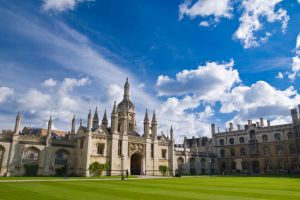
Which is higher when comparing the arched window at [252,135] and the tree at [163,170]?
the arched window at [252,135]

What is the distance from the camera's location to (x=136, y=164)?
190 ft

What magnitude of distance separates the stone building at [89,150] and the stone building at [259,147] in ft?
81.4

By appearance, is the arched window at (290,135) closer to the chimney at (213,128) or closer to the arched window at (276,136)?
the arched window at (276,136)

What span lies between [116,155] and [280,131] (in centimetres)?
4547

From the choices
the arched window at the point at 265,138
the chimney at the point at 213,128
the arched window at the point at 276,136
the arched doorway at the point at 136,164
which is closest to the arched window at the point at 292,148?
the arched window at the point at 276,136

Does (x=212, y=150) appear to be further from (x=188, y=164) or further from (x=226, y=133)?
(x=188, y=164)

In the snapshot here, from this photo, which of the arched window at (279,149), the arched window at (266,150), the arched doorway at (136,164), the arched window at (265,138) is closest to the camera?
the arched doorway at (136,164)

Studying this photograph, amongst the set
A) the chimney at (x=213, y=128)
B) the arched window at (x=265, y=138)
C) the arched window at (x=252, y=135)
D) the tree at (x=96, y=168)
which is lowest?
the tree at (x=96, y=168)

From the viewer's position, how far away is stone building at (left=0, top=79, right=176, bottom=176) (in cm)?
4216

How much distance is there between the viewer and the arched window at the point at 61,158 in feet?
156

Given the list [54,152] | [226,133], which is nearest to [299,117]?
[226,133]

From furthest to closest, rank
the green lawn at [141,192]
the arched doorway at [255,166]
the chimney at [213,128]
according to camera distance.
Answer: the chimney at [213,128] → the arched doorway at [255,166] → the green lawn at [141,192]

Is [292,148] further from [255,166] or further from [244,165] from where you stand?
[244,165]

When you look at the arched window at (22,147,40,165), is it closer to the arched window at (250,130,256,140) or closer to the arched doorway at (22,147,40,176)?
the arched doorway at (22,147,40,176)
